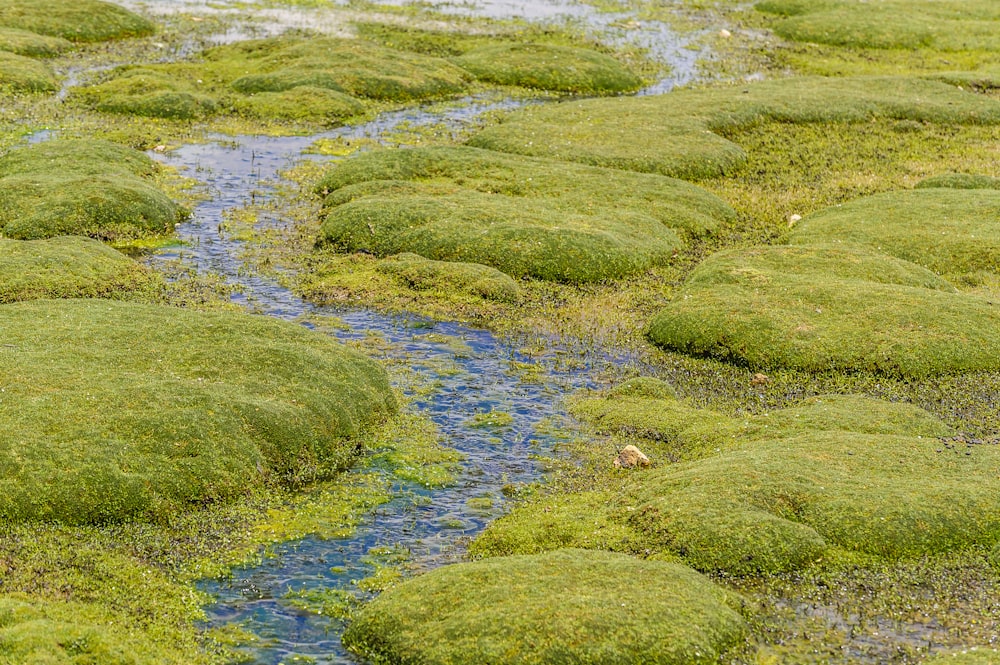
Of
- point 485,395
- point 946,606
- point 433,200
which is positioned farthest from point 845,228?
point 946,606

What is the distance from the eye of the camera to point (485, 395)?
105 feet

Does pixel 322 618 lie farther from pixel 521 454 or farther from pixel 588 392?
pixel 588 392

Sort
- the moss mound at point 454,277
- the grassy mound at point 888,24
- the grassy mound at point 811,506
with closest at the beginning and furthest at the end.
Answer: the grassy mound at point 811,506
the moss mound at point 454,277
the grassy mound at point 888,24

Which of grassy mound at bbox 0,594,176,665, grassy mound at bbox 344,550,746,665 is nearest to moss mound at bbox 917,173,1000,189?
grassy mound at bbox 344,550,746,665

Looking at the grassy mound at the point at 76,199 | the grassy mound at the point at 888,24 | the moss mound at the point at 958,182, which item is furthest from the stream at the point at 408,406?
the grassy mound at the point at 888,24

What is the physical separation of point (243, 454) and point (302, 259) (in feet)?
52.3

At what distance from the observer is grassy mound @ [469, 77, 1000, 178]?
53406mm

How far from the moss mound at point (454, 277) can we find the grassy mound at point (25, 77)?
1115 inches

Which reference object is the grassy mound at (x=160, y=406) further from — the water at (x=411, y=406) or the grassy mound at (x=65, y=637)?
the grassy mound at (x=65, y=637)

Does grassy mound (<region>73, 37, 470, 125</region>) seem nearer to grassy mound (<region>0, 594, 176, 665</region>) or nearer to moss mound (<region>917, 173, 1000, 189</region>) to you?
moss mound (<region>917, 173, 1000, 189</region>)

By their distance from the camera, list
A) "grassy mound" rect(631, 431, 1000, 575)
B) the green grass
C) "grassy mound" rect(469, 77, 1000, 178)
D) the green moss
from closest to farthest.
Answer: "grassy mound" rect(631, 431, 1000, 575), the green grass, the green moss, "grassy mound" rect(469, 77, 1000, 178)

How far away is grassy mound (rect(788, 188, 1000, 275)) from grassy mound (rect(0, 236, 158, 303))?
24970 mm

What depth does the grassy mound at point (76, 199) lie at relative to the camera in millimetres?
40438

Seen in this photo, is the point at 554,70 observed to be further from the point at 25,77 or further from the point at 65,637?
the point at 65,637
